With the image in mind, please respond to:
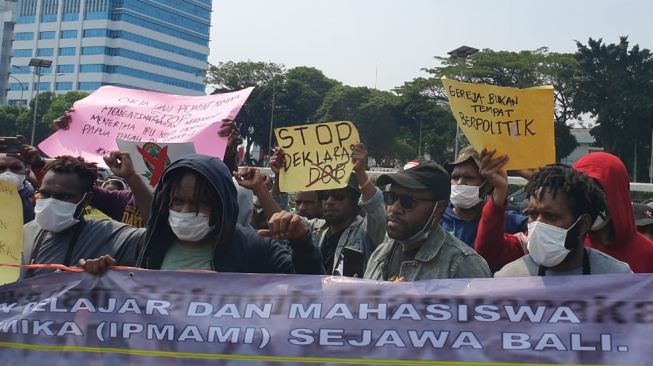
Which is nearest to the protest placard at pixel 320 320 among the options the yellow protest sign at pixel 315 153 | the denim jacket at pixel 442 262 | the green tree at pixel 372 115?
the denim jacket at pixel 442 262

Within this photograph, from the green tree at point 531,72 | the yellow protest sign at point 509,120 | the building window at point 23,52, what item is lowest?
the yellow protest sign at point 509,120

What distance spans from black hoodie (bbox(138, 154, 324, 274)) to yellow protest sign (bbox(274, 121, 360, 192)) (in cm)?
113

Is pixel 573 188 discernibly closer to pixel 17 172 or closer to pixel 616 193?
pixel 616 193

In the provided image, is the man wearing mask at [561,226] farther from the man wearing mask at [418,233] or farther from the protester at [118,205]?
the protester at [118,205]

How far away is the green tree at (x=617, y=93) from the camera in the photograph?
45656mm

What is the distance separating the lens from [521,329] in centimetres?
241

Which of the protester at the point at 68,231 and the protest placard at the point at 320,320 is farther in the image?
the protester at the point at 68,231

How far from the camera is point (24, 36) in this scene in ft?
332

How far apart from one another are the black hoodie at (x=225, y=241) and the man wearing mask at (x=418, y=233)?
43 cm

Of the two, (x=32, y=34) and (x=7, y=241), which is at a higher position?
(x=32, y=34)

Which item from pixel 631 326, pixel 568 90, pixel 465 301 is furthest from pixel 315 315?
pixel 568 90

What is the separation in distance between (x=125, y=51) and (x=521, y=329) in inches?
3836

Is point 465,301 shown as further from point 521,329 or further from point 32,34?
point 32,34

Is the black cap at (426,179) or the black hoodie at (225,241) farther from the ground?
the black cap at (426,179)
